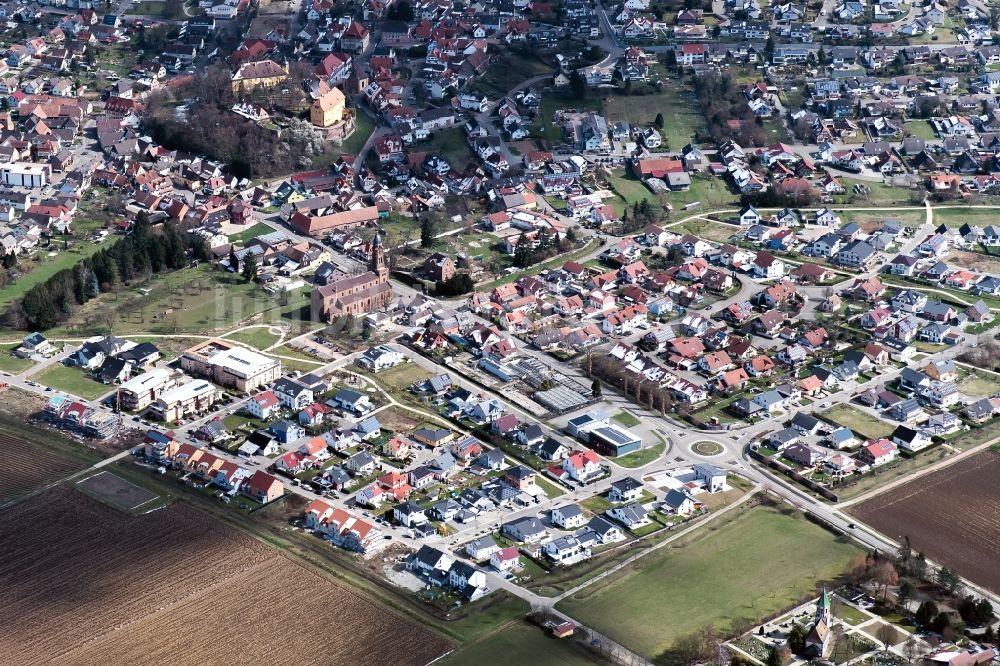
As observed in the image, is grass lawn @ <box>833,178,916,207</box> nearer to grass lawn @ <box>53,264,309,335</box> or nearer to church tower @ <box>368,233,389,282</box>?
church tower @ <box>368,233,389,282</box>

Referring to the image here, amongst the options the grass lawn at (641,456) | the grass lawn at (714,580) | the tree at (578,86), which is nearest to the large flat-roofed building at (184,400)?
the grass lawn at (641,456)

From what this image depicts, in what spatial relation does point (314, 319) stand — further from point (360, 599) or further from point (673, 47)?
point (673, 47)

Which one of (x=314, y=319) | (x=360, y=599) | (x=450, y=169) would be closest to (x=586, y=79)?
(x=450, y=169)

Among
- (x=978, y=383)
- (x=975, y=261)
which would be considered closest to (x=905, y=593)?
(x=978, y=383)

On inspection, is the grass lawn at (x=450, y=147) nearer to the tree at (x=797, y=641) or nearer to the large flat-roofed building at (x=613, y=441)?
the large flat-roofed building at (x=613, y=441)

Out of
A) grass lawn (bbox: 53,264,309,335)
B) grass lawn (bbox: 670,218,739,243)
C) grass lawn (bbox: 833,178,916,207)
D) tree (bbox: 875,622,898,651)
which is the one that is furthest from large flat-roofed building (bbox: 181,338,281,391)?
grass lawn (bbox: 833,178,916,207)

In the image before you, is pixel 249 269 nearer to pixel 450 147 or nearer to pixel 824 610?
pixel 450 147
